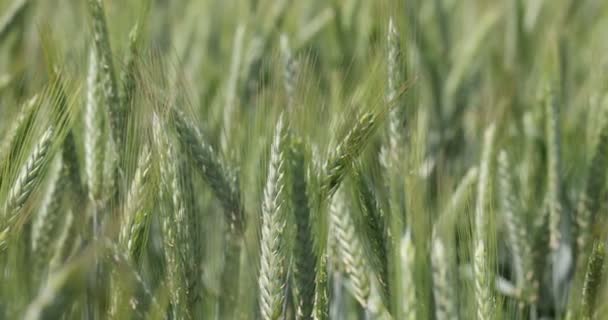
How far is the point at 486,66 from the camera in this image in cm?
202

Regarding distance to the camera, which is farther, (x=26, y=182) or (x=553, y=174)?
→ (x=553, y=174)

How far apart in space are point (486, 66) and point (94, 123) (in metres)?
1.05

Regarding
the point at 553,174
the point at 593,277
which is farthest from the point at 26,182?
the point at 553,174

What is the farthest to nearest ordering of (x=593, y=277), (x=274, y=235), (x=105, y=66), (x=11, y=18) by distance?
1. (x=11, y=18)
2. (x=105, y=66)
3. (x=593, y=277)
4. (x=274, y=235)

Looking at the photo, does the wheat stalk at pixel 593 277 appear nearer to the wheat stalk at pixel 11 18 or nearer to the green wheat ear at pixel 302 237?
the green wheat ear at pixel 302 237

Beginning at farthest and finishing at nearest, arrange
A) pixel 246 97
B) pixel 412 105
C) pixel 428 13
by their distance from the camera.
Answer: pixel 428 13, pixel 246 97, pixel 412 105

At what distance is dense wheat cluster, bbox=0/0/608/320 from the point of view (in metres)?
0.95

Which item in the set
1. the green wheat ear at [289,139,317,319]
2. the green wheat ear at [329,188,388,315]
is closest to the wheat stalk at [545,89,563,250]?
the green wheat ear at [329,188,388,315]

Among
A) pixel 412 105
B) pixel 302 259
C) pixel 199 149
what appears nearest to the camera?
pixel 302 259

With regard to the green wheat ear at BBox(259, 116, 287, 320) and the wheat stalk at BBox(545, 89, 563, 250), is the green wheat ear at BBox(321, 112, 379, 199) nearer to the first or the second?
the green wheat ear at BBox(259, 116, 287, 320)

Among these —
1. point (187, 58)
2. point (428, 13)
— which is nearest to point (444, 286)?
point (187, 58)

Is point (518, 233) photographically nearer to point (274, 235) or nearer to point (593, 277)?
point (593, 277)

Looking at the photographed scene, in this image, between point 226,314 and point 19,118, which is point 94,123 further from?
point 226,314

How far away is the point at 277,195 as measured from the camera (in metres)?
0.95
